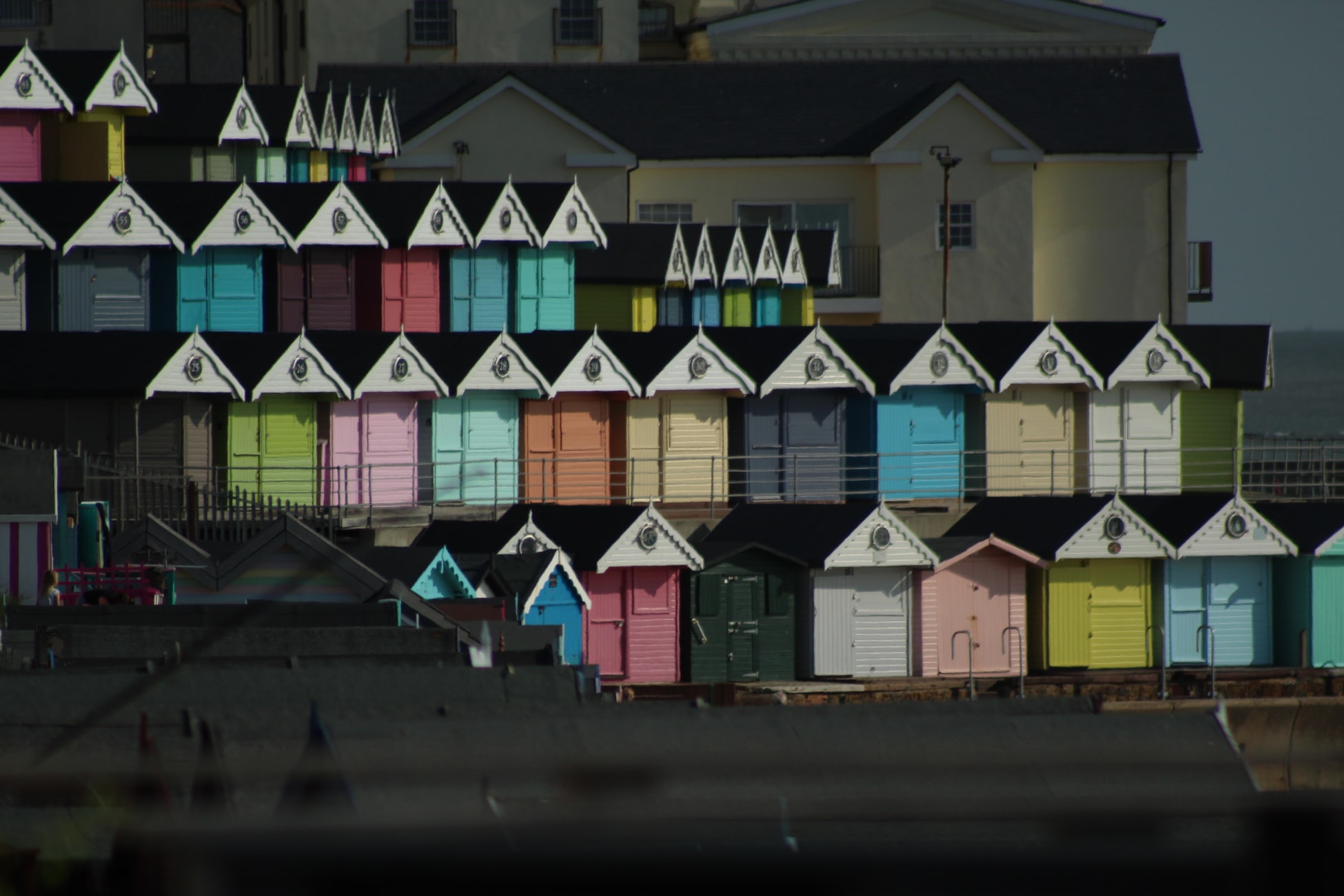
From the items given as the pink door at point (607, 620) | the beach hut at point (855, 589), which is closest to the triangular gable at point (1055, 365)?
the beach hut at point (855, 589)

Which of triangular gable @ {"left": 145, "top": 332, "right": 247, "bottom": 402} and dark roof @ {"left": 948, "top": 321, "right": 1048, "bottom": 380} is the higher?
dark roof @ {"left": 948, "top": 321, "right": 1048, "bottom": 380}

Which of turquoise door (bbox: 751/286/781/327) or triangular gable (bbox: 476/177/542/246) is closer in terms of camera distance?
triangular gable (bbox: 476/177/542/246)

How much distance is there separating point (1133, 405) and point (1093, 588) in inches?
281

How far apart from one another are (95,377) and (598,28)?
103 feet

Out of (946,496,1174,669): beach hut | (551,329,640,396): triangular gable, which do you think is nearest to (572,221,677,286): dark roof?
(551,329,640,396): triangular gable

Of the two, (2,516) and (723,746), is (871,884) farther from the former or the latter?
(2,516)

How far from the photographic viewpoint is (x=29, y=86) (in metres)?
39.2

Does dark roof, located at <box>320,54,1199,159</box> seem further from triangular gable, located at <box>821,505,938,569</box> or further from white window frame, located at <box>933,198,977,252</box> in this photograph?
triangular gable, located at <box>821,505,938,569</box>

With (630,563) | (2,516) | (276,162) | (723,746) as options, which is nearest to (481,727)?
(723,746)

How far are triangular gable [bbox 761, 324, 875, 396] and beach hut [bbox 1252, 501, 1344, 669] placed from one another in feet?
27.8

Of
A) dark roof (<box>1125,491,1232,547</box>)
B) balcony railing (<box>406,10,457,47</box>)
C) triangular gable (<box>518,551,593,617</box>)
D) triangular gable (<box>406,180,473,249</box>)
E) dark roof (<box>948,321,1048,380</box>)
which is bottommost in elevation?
triangular gable (<box>518,551,593,617</box>)

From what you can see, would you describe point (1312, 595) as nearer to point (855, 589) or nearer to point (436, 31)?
point (855, 589)

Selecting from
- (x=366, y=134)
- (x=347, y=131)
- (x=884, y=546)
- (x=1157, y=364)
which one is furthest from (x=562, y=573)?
(x=366, y=134)

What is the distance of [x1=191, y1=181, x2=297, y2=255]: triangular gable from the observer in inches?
1455
